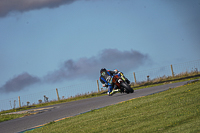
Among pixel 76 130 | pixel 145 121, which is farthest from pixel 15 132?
pixel 145 121

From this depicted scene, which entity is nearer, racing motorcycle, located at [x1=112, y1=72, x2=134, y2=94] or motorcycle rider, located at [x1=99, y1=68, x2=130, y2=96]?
motorcycle rider, located at [x1=99, y1=68, x2=130, y2=96]

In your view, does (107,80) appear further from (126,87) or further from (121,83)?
(126,87)

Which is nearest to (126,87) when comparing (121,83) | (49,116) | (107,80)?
(121,83)

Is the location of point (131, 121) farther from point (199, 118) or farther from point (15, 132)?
point (15, 132)

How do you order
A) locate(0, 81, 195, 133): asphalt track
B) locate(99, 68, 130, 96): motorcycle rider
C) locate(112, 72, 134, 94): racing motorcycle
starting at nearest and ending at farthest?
locate(99, 68, 130, 96): motorcycle rider
locate(112, 72, 134, 94): racing motorcycle
locate(0, 81, 195, 133): asphalt track

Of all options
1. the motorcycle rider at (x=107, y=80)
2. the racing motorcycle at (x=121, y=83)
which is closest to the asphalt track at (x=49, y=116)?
the motorcycle rider at (x=107, y=80)

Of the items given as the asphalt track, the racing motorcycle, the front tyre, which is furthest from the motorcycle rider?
the asphalt track

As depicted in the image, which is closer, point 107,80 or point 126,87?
point 107,80

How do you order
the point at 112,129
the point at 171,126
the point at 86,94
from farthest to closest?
the point at 86,94
the point at 112,129
the point at 171,126

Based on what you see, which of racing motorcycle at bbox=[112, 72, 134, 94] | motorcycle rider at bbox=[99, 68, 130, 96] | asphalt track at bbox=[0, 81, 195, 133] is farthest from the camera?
asphalt track at bbox=[0, 81, 195, 133]

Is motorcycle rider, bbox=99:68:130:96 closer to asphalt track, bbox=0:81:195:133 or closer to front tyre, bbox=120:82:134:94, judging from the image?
front tyre, bbox=120:82:134:94

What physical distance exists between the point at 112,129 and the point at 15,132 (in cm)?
575

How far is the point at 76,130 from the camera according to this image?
32.7ft

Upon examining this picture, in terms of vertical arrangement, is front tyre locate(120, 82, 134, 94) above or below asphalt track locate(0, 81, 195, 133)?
above
